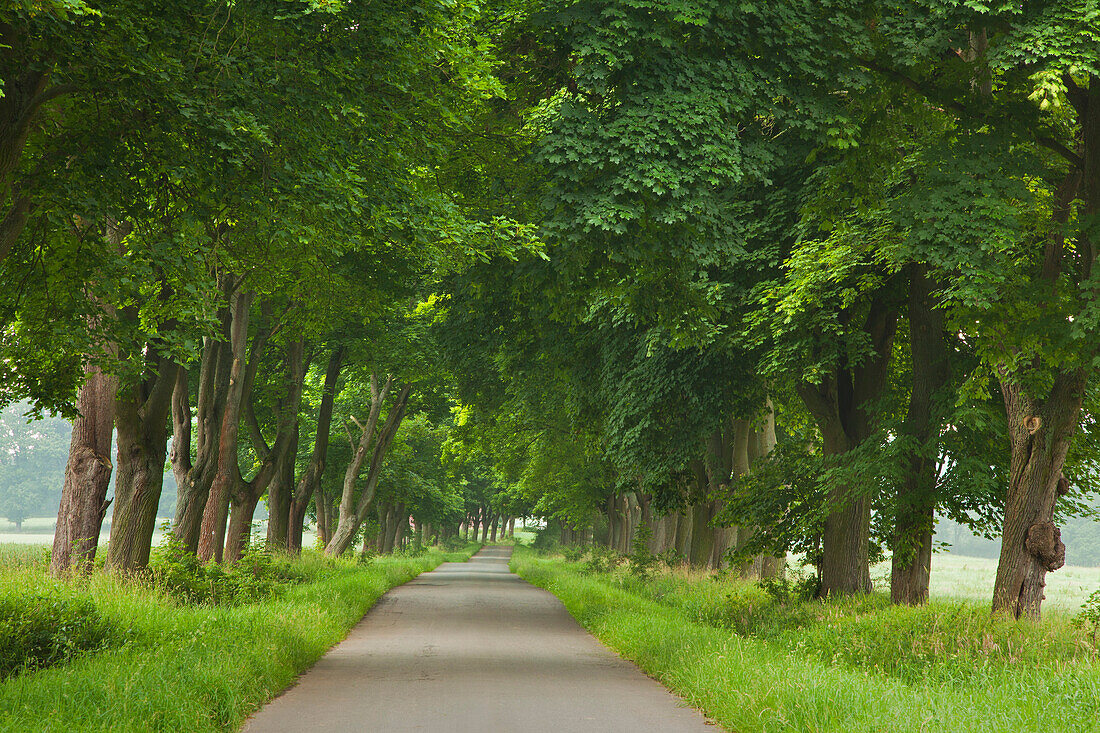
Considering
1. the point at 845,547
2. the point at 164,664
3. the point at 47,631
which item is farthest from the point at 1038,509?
the point at 47,631

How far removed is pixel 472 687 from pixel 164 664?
3291 mm

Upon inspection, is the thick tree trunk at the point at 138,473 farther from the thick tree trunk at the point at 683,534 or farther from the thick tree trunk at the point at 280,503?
the thick tree trunk at the point at 683,534

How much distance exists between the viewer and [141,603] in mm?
11445

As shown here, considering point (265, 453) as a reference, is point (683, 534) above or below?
below

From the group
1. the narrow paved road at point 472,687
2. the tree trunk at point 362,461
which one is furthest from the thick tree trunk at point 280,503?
the narrow paved road at point 472,687

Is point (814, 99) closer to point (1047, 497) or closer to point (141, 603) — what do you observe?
point (1047, 497)

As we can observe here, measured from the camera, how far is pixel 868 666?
1059cm

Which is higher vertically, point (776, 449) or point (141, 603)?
point (776, 449)

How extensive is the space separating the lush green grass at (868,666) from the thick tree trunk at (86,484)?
8146mm

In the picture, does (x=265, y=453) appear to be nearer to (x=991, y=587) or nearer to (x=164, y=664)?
(x=164, y=664)

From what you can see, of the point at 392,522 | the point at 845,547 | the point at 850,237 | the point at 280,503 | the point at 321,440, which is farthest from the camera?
the point at 392,522

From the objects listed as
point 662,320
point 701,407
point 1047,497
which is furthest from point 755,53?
point 701,407

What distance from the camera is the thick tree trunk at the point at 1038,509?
11359mm

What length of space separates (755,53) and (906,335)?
9.39 metres
